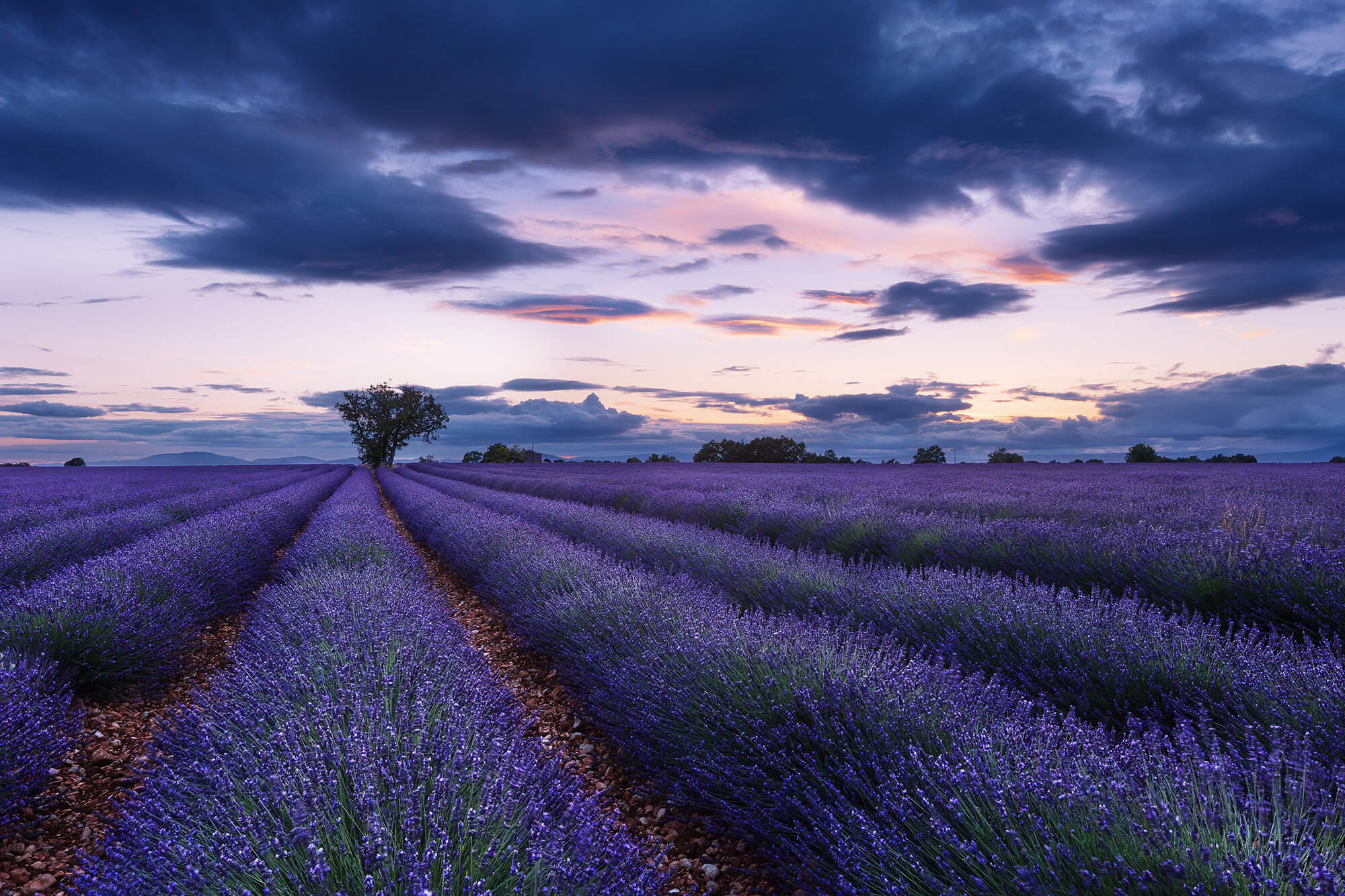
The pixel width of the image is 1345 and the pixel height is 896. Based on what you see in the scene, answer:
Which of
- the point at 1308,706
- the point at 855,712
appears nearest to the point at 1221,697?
the point at 1308,706

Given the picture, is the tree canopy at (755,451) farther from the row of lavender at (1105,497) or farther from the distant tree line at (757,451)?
the row of lavender at (1105,497)

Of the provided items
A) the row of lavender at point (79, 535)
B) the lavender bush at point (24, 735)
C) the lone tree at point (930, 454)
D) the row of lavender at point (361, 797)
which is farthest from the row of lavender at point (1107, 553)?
the lone tree at point (930, 454)

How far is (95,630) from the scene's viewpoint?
147 inches

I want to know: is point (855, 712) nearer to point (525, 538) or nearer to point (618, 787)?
point (618, 787)

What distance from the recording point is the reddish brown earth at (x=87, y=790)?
7.51 ft

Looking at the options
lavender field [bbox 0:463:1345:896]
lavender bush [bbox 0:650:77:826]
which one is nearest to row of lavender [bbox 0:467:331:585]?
lavender field [bbox 0:463:1345:896]

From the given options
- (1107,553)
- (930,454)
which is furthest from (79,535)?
(930,454)

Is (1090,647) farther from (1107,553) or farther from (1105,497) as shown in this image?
(1105,497)

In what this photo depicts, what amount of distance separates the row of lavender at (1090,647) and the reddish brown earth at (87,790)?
3210 mm

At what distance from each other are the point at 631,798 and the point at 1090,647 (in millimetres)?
2043

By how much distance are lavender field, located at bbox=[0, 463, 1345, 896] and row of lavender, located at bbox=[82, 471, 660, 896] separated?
1 cm

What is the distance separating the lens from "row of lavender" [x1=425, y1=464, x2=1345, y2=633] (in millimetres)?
3518

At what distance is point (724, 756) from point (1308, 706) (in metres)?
1.85

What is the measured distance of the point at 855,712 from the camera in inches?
80.6
